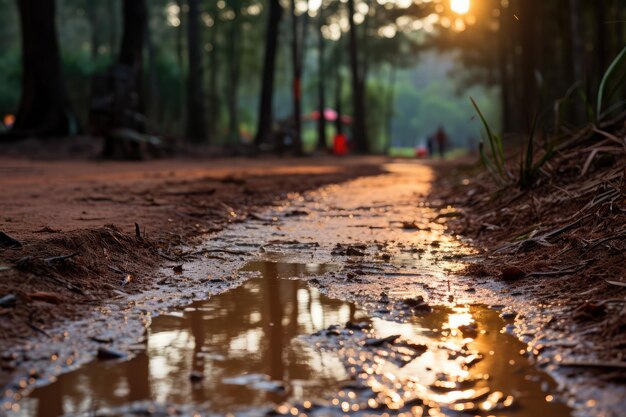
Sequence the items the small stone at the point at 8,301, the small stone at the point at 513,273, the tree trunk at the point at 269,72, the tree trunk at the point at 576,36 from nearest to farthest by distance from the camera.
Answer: the small stone at the point at 8,301 → the small stone at the point at 513,273 → the tree trunk at the point at 576,36 → the tree trunk at the point at 269,72

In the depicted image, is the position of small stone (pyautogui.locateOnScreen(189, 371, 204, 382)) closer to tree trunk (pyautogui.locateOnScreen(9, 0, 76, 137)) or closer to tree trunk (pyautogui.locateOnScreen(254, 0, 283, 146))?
tree trunk (pyautogui.locateOnScreen(9, 0, 76, 137))

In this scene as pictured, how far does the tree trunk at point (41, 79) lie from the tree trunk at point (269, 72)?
6848 mm

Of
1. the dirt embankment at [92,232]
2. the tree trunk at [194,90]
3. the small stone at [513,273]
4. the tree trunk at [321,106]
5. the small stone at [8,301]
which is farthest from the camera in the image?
the tree trunk at [321,106]

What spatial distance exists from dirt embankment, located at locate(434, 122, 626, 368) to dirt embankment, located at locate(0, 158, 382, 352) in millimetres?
1872

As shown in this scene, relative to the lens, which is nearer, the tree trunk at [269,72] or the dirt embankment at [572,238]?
the dirt embankment at [572,238]

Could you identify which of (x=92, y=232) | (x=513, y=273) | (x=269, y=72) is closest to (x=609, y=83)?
(x=513, y=273)

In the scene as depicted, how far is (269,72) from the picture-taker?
2738 cm

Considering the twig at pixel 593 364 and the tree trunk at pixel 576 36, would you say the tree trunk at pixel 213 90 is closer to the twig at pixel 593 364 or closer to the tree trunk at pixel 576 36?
the tree trunk at pixel 576 36

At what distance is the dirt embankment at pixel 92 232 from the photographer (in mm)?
3281

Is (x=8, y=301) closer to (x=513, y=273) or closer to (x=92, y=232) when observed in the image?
(x=92, y=232)

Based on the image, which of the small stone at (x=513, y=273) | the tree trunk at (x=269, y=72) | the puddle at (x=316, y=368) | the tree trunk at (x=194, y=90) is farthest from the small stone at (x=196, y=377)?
the tree trunk at (x=194, y=90)

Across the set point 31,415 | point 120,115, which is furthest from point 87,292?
point 120,115

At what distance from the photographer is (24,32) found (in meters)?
22.4

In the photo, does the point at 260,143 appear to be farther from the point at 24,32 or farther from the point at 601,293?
the point at 601,293
